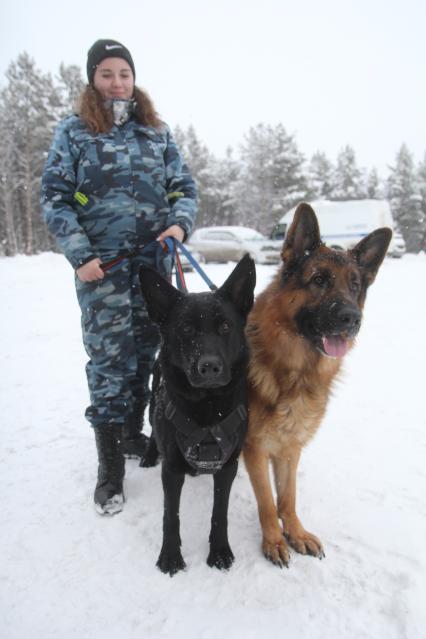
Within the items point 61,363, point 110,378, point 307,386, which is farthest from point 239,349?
point 61,363

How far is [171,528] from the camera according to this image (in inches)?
81.4

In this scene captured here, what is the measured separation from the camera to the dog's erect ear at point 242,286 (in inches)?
84.0

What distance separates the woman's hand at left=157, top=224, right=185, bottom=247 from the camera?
103 inches

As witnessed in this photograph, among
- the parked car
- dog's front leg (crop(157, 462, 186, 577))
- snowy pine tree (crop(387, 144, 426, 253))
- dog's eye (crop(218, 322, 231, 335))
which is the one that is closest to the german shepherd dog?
dog's eye (crop(218, 322, 231, 335))

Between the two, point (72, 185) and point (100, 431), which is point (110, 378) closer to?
point (100, 431)

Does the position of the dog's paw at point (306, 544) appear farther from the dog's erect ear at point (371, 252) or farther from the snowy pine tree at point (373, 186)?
the snowy pine tree at point (373, 186)

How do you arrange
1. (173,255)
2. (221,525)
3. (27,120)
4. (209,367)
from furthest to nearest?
(27,120) → (173,255) → (221,525) → (209,367)

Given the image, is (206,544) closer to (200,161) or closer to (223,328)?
(223,328)

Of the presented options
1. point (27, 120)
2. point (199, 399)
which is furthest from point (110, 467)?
point (27, 120)

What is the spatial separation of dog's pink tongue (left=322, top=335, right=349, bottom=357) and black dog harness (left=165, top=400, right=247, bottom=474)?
0.63m

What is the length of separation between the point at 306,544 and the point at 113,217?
7.38 ft

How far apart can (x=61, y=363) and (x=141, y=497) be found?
3.21 m

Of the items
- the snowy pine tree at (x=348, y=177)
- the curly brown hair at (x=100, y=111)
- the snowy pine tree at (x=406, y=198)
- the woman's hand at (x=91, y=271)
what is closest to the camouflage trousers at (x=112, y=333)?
the woman's hand at (x=91, y=271)

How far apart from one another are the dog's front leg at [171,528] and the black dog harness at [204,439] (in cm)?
13
